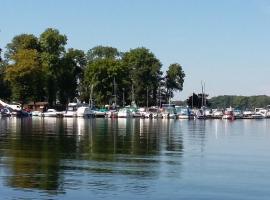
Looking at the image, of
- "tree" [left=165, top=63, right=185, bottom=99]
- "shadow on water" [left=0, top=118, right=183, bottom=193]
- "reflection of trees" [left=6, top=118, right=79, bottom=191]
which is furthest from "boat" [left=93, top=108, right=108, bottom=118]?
"shadow on water" [left=0, top=118, right=183, bottom=193]

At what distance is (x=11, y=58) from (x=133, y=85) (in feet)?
140

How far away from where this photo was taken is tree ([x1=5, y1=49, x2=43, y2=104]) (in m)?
141

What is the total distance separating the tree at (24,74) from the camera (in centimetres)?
14088

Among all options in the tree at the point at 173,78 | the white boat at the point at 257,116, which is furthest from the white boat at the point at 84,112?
the white boat at the point at 257,116

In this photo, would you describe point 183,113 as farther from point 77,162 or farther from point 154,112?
point 77,162

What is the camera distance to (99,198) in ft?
71.3

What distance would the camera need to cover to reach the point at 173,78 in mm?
191875

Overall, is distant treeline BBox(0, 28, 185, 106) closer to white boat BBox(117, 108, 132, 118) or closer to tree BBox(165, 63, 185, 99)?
tree BBox(165, 63, 185, 99)

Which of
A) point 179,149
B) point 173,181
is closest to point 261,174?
point 173,181

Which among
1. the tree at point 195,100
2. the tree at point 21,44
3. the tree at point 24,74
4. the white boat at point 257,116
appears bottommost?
the white boat at point 257,116

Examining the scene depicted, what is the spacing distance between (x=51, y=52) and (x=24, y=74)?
18.5m

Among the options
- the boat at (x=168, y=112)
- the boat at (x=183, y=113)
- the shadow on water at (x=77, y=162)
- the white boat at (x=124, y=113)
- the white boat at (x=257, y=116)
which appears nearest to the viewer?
the shadow on water at (x=77, y=162)

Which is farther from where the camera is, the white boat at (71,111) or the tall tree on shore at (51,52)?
the tall tree on shore at (51,52)

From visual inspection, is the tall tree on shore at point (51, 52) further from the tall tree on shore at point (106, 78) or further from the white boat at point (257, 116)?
the white boat at point (257, 116)
